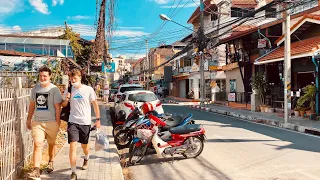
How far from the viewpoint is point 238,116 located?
1667 cm

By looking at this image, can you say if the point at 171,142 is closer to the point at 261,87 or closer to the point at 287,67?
the point at 287,67

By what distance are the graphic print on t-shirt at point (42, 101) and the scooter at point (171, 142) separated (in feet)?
7.83

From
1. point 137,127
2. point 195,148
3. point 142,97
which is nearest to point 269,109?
point 142,97

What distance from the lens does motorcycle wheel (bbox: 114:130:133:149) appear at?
8398 mm

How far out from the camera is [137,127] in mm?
7246

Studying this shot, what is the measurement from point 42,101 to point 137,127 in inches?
106

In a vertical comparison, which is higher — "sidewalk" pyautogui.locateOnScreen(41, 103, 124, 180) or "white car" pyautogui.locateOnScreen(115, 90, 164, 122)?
"white car" pyautogui.locateOnScreen(115, 90, 164, 122)

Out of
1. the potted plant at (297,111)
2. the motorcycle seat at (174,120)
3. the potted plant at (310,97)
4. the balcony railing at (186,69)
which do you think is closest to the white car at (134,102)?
the motorcycle seat at (174,120)

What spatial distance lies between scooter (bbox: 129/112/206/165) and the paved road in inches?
8.7

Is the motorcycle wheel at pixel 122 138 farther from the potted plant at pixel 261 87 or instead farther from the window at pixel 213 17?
the window at pixel 213 17

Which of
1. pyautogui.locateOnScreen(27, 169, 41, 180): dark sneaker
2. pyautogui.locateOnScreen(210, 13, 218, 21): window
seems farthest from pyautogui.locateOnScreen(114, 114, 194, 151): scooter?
pyautogui.locateOnScreen(210, 13, 218, 21): window

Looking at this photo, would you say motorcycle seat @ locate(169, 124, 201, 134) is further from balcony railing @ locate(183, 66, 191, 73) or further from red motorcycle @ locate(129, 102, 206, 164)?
balcony railing @ locate(183, 66, 191, 73)

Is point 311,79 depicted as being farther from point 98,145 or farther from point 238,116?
point 98,145

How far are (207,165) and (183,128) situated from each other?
3.33 ft
